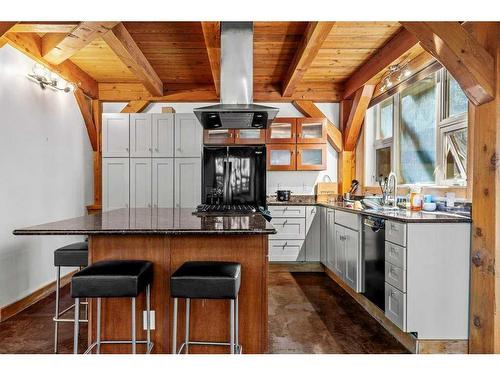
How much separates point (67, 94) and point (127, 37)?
4.88 feet

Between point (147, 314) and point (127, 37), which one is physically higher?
point (127, 37)

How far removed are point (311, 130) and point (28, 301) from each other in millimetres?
4040

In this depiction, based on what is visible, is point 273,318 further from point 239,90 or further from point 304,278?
point 239,90

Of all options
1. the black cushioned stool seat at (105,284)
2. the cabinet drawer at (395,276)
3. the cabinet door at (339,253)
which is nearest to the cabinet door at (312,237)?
the cabinet door at (339,253)

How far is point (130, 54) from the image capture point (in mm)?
3432

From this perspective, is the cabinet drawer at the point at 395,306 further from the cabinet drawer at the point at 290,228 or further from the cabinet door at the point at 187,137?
the cabinet door at the point at 187,137

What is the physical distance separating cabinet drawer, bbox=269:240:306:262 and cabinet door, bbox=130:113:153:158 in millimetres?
2145

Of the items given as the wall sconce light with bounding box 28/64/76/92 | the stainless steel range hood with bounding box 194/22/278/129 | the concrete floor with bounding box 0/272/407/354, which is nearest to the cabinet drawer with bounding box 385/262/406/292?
the concrete floor with bounding box 0/272/407/354

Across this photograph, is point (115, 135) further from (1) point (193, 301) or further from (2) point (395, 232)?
(2) point (395, 232)

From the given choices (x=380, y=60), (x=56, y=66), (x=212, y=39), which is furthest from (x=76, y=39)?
(x=380, y=60)

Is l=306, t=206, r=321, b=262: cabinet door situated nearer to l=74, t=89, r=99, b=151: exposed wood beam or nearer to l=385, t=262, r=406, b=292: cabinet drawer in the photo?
l=385, t=262, r=406, b=292: cabinet drawer

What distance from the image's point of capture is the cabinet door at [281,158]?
4988mm

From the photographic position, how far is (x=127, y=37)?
330cm
